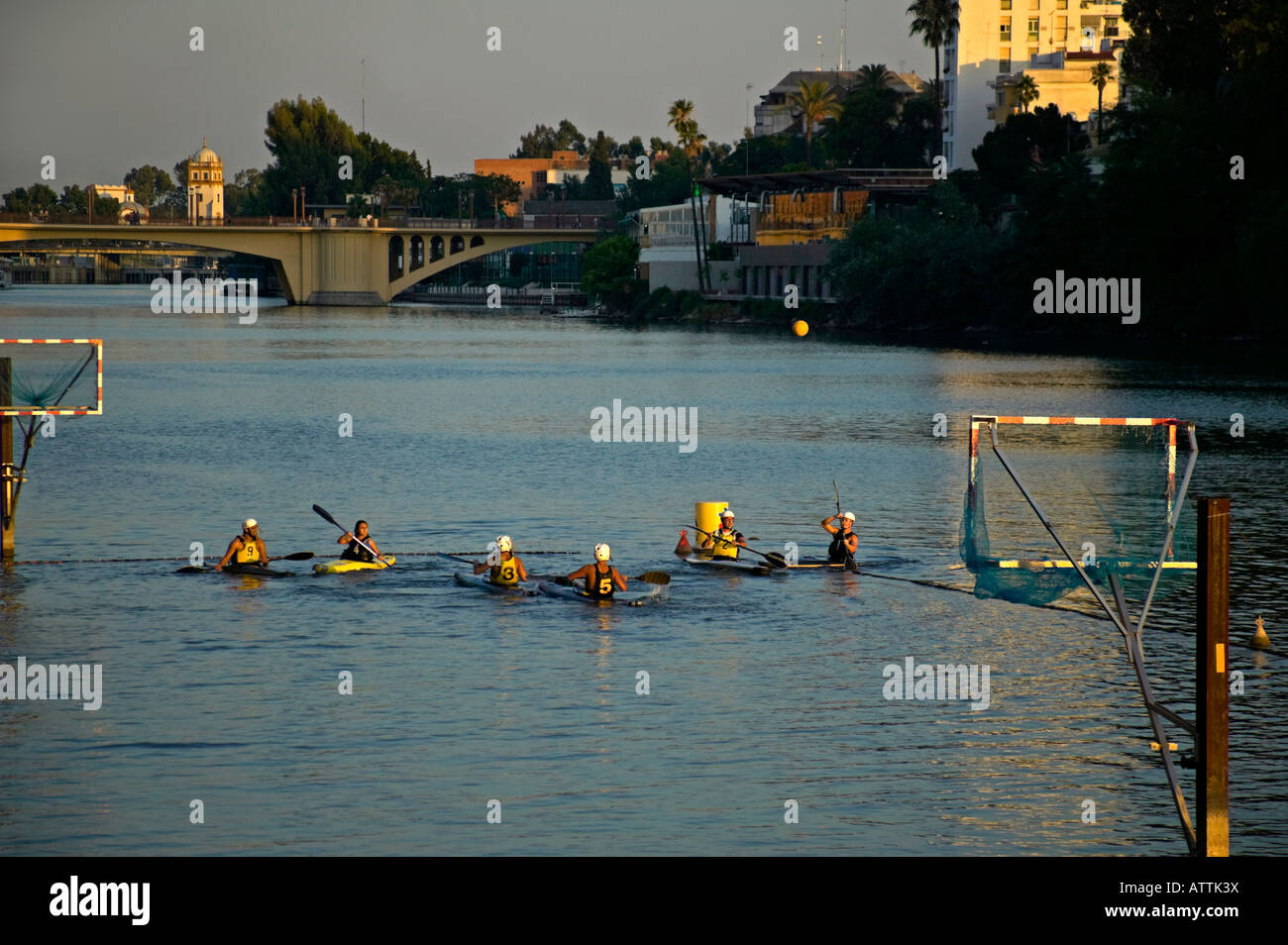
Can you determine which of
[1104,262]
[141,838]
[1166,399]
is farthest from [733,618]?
[1104,262]

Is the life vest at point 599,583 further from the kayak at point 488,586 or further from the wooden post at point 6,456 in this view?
the wooden post at point 6,456

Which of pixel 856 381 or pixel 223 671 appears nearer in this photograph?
pixel 223 671

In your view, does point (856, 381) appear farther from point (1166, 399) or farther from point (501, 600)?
point (501, 600)

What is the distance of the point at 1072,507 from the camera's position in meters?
50.9

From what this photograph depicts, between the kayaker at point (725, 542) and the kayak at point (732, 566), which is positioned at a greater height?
the kayaker at point (725, 542)

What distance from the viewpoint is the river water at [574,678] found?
72.2 feet

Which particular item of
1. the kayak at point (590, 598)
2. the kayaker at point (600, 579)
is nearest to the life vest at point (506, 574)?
the kayak at point (590, 598)

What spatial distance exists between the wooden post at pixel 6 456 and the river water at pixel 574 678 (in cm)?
156

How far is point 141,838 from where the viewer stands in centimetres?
2117

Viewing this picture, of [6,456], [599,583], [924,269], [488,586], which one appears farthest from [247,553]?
[924,269]

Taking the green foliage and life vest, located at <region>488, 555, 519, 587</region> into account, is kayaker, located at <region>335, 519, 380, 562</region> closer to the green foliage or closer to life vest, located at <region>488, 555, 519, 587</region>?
life vest, located at <region>488, 555, 519, 587</region>

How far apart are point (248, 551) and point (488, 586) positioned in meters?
5.45

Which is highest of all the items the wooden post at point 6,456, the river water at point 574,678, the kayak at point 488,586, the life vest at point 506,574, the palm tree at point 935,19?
the palm tree at point 935,19
